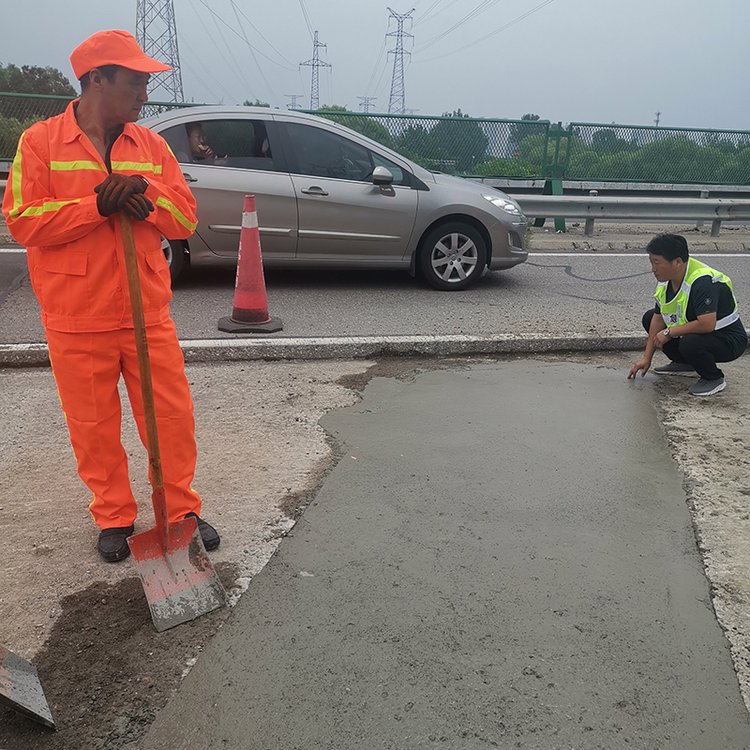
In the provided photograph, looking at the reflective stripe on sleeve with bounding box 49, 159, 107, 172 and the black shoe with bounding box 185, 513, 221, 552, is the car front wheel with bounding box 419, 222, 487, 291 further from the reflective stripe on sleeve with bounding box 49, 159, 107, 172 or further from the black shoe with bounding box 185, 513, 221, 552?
the reflective stripe on sleeve with bounding box 49, 159, 107, 172

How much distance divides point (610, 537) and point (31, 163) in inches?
105

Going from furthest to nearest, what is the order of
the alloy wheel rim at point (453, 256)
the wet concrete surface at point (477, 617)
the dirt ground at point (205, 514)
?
the alloy wheel rim at point (453, 256) → the dirt ground at point (205, 514) → the wet concrete surface at point (477, 617)

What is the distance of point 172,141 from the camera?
689 cm

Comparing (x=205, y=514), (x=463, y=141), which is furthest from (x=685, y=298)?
(x=463, y=141)

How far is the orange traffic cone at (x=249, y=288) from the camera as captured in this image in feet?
19.0

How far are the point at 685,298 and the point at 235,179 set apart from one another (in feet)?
13.5

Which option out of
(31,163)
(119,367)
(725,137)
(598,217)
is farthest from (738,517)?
(725,137)

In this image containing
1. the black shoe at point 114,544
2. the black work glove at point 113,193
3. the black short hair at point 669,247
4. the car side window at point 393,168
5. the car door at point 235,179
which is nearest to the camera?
the black work glove at point 113,193

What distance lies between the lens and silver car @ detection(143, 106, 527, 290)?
6.92 m

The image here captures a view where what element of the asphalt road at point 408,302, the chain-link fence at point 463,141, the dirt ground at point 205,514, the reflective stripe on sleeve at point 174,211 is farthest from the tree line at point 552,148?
the reflective stripe on sleeve at point 174,211

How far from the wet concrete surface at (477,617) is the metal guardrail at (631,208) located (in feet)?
23.3

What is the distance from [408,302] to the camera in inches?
275

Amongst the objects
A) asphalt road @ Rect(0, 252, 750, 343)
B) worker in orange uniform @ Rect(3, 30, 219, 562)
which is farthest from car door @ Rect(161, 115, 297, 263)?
worker in orange uniform @ Rect(3, 30, 219, 562)

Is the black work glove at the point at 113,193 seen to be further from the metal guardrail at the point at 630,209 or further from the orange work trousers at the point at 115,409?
the metal guardrail at the point at 630,209
